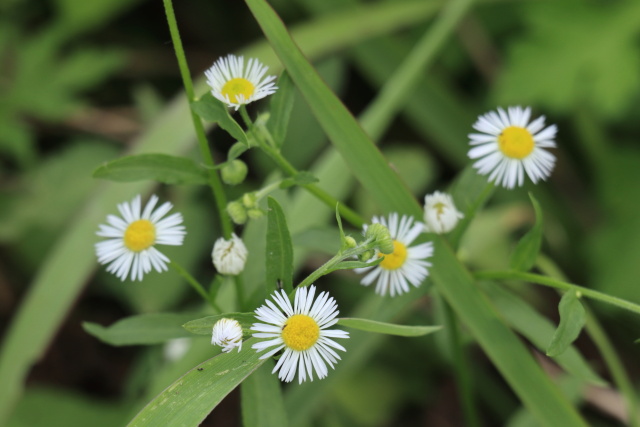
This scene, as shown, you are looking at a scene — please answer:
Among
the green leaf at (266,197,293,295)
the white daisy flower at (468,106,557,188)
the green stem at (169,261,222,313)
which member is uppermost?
the green stem at (169,261,222,313)

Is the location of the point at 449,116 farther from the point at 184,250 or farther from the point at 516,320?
the point at 516,320

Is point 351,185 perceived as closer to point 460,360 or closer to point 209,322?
point 460,360

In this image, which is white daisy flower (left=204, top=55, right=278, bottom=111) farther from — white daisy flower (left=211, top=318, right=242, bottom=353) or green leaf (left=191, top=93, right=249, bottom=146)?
white daisy flower (left=211, top=318, right=242, bottom=353)

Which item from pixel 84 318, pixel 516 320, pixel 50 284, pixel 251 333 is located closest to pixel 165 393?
pixel 251 333

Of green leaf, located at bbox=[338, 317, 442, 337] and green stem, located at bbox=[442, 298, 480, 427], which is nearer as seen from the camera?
green leaf, located at bbox=[338, 317, 442, 337]

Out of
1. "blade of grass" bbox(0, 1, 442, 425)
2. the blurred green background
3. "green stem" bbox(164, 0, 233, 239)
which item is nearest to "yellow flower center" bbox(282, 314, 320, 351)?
"green stem" bbox(164, 0, 233, 239)

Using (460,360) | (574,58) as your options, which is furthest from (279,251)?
(574,58)

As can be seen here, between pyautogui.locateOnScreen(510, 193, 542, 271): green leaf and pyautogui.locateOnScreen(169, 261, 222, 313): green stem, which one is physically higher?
pyautogui.locateOnScreen(169, 261, 222, 313): green stem
